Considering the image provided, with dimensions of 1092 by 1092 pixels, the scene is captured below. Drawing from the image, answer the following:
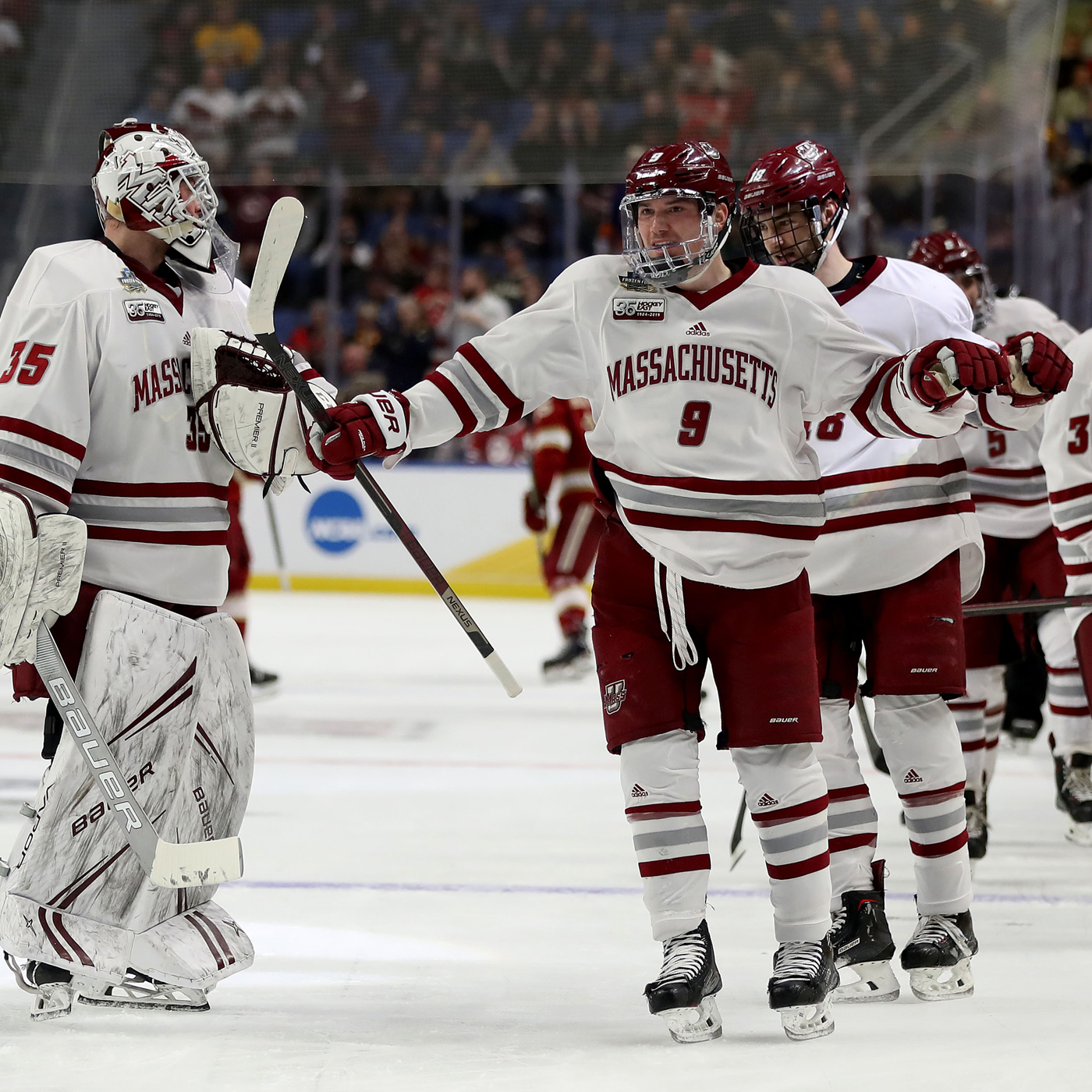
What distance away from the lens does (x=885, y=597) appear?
2.75 metres

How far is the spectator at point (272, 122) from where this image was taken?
9.23 metres

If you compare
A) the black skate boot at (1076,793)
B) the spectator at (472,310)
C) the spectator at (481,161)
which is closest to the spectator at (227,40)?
the spectator at (481,161)

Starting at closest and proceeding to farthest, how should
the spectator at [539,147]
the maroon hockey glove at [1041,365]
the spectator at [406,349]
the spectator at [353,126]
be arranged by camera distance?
the maroon hockey glove at [1041,365], the spectator at [539,147], the spectator at [353,126], the spectator at [406,349]

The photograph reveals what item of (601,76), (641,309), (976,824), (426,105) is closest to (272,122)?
(426,105)

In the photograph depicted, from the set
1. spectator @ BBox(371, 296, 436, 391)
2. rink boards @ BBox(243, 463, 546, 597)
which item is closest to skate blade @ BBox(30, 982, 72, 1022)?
rink boards @ BBox(243, 463, 546, 597)

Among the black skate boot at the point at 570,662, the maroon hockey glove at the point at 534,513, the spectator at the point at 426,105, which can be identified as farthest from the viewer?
the spectator at the point at 426,105

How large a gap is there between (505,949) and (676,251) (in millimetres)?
1274

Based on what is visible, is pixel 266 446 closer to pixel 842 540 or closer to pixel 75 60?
pixel 842 540

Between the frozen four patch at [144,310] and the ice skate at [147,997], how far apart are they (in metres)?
0.98

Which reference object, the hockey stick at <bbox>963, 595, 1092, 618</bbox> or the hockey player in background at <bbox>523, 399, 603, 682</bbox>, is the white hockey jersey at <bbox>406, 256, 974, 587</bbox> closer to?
the hockey stick at <bbox>963, 595, 1092, 618</bbox>

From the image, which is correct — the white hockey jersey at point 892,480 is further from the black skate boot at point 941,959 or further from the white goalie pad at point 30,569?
the white goalie pad at point 30,569

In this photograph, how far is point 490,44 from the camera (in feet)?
31.7

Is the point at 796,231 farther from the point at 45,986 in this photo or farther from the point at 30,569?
the point at 45,986

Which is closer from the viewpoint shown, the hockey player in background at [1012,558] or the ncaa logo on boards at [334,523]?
the hockey player in background at [1012,558]
